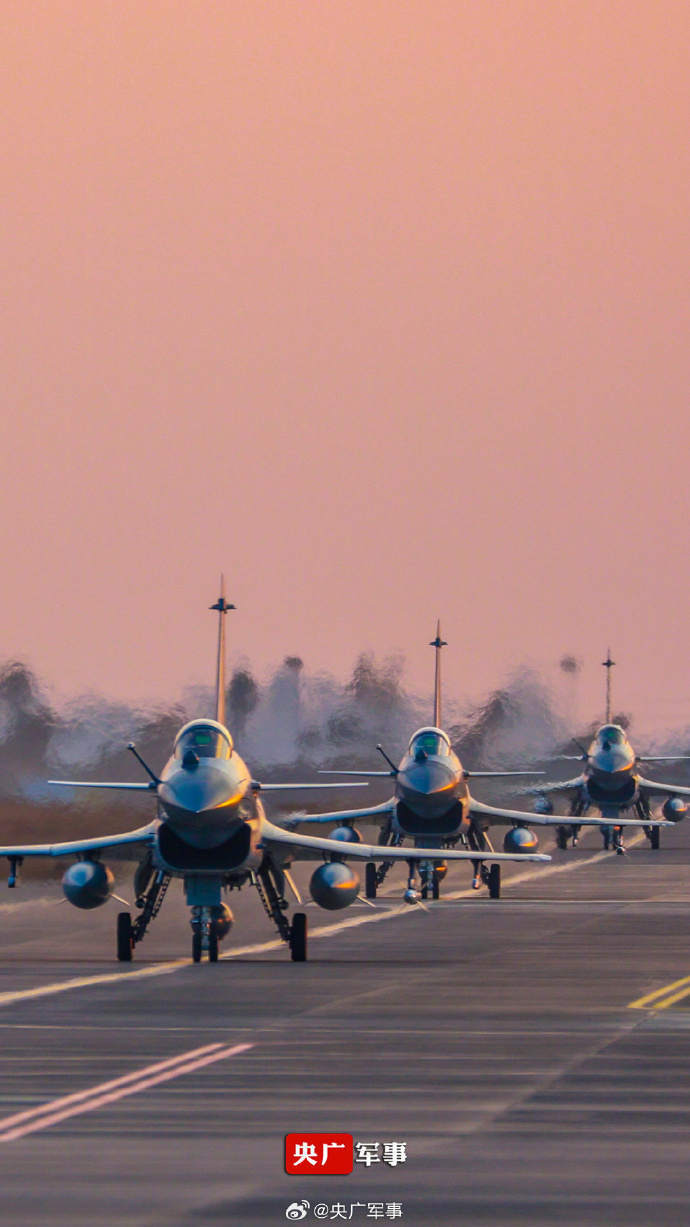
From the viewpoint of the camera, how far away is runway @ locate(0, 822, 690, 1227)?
15172 millimetres

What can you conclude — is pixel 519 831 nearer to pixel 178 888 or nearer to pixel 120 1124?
pixel 178 888

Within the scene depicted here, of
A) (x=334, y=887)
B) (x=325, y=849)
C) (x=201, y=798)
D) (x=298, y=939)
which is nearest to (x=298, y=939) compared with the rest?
(x=298, y=939)

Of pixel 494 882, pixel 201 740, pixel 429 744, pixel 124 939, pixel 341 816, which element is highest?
pixel 201 740

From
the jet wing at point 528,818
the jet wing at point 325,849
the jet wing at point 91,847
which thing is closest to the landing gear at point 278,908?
the jet wing at point 325,849

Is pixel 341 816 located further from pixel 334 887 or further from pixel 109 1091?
pixel 109 1091

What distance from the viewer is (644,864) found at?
3093 inches

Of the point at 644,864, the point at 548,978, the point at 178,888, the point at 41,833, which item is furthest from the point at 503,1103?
the point at 644,864

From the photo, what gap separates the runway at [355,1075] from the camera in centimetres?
1517

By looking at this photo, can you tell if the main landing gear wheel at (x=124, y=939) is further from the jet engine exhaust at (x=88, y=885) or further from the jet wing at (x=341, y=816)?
the jet wing at (x=341, y=816)

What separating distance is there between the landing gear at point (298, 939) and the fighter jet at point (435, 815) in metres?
16.9

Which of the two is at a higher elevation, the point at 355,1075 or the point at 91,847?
the point at 91,847

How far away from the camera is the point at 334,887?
38.0 meters

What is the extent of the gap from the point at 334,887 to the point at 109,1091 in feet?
56.7

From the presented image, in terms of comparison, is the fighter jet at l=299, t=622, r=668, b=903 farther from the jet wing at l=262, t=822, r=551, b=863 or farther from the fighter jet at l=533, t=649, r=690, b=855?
the fighter jet at l=533, t=649, r=690, b=855
